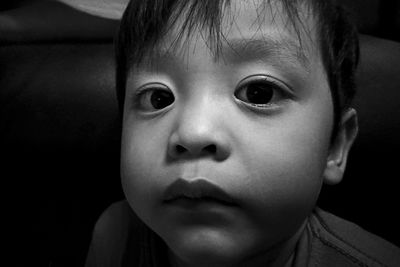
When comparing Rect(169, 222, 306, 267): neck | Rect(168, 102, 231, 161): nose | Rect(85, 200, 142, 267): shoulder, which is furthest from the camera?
Rect(85, 200, 142, 267): shoulder

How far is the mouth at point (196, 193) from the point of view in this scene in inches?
17.3

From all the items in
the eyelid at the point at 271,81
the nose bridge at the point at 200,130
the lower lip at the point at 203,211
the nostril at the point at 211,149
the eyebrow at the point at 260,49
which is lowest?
the lower lip at the point at 203,211

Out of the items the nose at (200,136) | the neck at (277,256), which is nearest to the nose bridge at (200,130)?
the nose at (200,136)

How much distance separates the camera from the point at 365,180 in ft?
2.40

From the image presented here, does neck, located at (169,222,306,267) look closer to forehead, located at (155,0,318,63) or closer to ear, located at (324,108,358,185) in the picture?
ear, located at (324,108,358,185)

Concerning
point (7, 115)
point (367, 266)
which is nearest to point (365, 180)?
point (367, 266)

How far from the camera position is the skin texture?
17.5 inches

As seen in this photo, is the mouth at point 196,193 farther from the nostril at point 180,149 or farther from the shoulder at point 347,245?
the shoulder at point 347,245

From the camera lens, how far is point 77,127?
76cm

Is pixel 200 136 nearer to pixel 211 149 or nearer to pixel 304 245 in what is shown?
pixel 211 149

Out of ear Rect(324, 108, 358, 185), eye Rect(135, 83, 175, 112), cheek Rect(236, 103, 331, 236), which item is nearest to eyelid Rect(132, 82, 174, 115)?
eye Rect(135, 83, 175, 112)

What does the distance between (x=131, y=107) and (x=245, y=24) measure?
0.15m

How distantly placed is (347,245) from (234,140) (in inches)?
10.0

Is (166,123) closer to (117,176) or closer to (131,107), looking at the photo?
(131,107)
